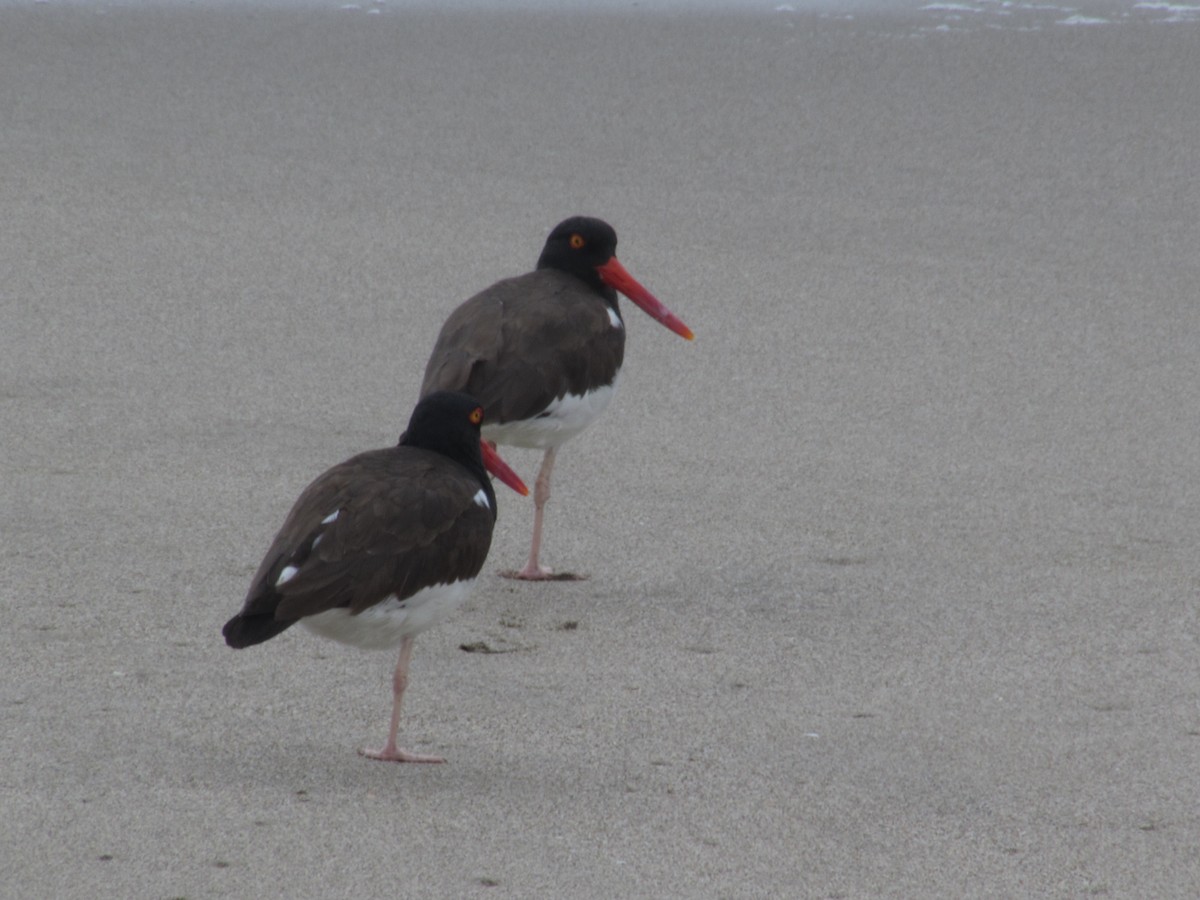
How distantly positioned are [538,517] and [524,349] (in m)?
0.56

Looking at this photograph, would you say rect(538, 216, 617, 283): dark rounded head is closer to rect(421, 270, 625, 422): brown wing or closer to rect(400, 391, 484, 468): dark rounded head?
rect(421, 270, 625, 422): brown wing

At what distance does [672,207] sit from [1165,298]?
7.87ft

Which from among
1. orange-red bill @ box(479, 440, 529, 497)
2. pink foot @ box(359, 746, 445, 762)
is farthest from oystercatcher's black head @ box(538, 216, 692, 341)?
pink foot @ box(359, 746, 445, 762)

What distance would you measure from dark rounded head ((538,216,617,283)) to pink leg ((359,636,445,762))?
2222 millimetres

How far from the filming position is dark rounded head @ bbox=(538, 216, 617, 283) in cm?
Result: 593

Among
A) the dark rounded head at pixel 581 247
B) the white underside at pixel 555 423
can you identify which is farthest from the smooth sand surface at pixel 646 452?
the dark rounded head at pixel 581 247

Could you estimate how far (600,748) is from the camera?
406cm

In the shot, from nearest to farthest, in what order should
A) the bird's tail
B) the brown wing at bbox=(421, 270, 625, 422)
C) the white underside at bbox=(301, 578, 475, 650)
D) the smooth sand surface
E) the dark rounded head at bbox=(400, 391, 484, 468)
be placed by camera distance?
the bird's tail
the smooth sand surface
the white underside at bbox=(301, 578, 475, 650)
the dark rounded head at bbox=(400, 391, 484, 468)
the brown wing at bbox=(421, 270, 625, 422)

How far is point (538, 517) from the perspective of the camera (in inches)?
217

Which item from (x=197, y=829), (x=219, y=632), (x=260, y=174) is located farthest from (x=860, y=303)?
(x=197, y=829)

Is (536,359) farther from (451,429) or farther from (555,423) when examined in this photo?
(451,429)

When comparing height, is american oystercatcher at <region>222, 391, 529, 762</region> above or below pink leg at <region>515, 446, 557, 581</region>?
above

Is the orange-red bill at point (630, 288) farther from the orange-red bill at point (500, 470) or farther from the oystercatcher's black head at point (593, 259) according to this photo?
the orange-red bill at point (500, 470)

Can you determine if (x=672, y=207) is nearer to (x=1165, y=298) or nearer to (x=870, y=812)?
(x=1165, y=298)
